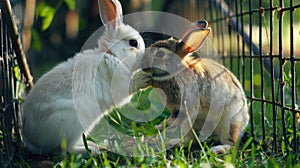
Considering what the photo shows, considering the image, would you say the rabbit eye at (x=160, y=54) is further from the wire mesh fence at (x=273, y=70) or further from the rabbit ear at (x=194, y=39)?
the wire mesh fence at (x=273, y=70)

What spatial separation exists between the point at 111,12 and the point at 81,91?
2.06ft

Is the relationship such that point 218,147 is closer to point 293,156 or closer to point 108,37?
point 293,156

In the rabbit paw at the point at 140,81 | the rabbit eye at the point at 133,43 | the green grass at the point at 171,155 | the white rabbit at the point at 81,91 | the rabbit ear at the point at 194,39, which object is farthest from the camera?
the rabbit eye at the point at 133,43

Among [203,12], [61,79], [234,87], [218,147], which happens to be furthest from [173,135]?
[203,12]

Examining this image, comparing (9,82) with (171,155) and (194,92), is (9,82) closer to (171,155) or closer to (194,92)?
(171,155)

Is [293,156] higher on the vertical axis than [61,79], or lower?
lower

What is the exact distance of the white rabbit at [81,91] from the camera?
2.99m

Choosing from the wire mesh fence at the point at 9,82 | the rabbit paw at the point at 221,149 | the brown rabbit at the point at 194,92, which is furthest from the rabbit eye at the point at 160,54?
the wire mesh fence at the point at 9,82

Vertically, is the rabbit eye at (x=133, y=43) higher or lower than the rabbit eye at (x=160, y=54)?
higher

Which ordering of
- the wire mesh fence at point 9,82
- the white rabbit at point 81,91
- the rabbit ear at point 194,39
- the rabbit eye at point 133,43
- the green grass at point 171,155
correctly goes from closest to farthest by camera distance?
the green grass at point 171,155 < the wire mesh fence at point 9,82 < the white rabbit at point 81,91 < the rabbit ear at point 194,39 < the rabbit eye at point 133,43

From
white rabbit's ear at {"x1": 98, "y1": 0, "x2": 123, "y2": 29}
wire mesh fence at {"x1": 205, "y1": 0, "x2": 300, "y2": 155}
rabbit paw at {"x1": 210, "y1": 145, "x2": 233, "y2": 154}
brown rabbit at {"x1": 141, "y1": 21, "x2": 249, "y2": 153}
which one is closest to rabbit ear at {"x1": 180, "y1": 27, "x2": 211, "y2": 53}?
brown rabbit at {"x1": 141, "y1": 21, "x2": 249, "y2": 153}

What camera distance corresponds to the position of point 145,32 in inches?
147

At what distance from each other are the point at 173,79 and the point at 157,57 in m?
0.18

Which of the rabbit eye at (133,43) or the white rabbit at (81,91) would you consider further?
the rabbit eye at (133,43)
